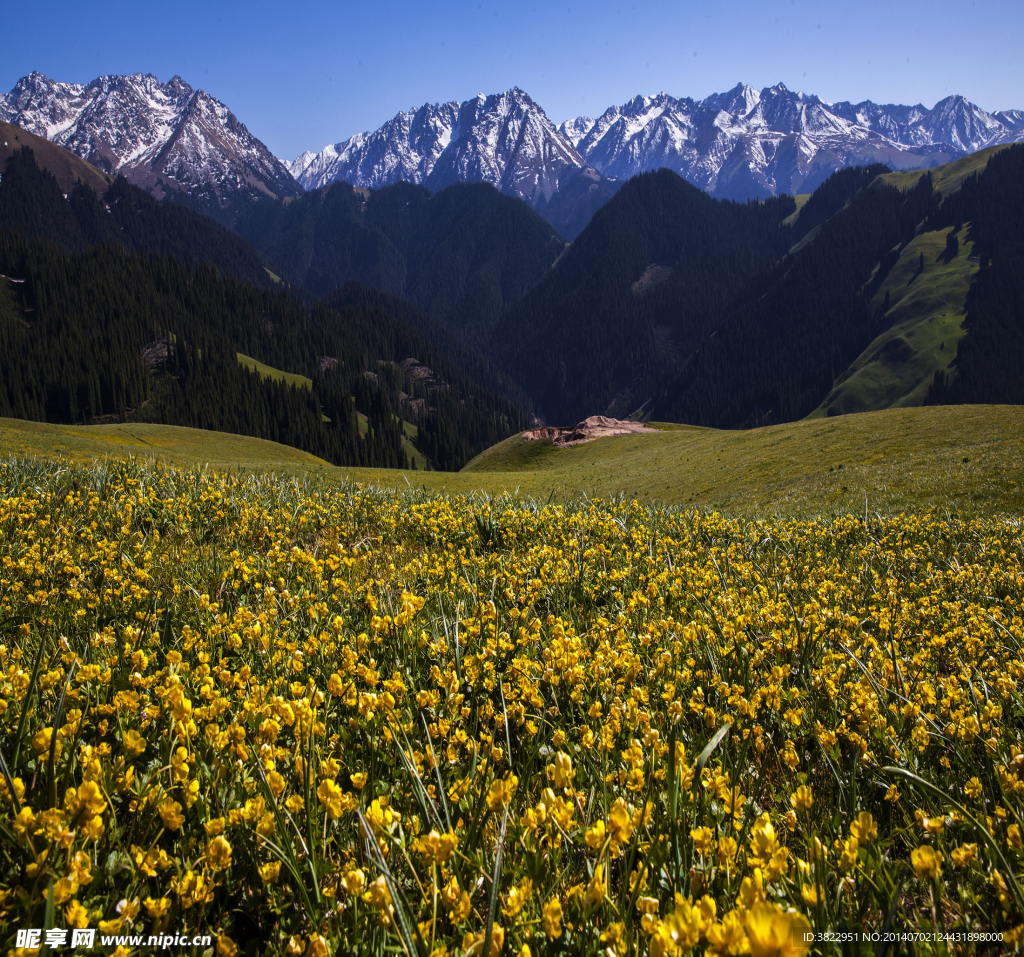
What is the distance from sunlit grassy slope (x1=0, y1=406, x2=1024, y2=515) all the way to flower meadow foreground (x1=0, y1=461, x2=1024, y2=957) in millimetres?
9155

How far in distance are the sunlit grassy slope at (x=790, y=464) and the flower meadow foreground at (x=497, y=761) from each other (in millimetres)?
9155

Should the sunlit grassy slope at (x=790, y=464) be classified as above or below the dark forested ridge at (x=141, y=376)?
below

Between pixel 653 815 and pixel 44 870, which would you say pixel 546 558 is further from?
pixel 44 870

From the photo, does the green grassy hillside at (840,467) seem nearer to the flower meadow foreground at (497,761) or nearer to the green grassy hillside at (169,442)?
the flower meadow foreground at (497,761)

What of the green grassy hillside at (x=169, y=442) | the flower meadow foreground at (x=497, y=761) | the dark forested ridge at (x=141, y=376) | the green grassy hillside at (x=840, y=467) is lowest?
the flower meadow foreground at (x=497, y=761)

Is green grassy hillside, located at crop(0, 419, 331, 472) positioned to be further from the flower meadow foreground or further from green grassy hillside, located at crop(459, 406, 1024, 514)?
the flower meadow foreground

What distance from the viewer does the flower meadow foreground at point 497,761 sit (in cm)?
176

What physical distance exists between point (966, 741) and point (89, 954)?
12.5 feet

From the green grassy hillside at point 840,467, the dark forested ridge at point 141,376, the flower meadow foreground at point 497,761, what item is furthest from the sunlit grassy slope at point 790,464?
the dark forested ridge at point 141,376

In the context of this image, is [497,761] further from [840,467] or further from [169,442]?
[169,442]

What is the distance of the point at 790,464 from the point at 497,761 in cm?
3258

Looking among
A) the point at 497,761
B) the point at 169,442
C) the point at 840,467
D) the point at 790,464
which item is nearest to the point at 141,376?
the point at 169,442

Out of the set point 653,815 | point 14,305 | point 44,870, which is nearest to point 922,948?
point 653,815

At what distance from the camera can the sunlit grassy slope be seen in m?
19.8
